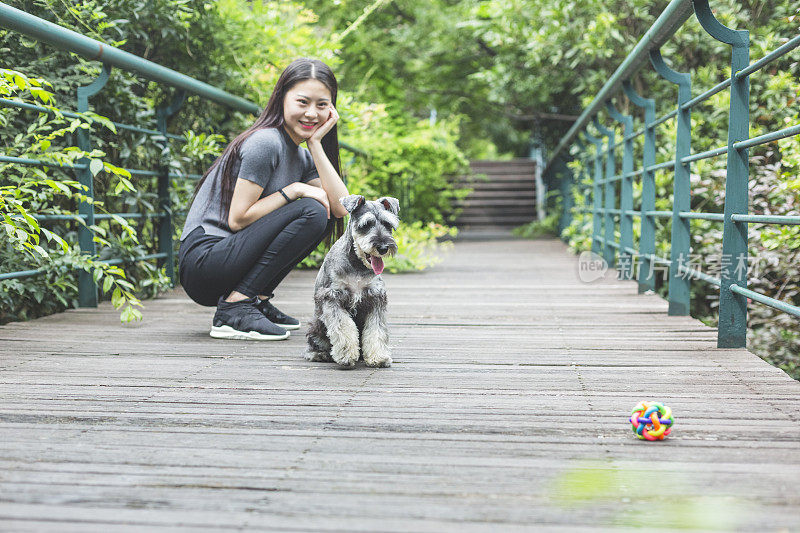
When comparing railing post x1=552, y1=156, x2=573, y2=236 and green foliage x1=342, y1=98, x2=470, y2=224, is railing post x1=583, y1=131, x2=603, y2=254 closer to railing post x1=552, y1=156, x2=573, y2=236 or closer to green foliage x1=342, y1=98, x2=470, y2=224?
green foliage x1=342, y1=98, x2=470, y2=224

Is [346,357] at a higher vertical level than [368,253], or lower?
lower

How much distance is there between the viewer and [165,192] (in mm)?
5129

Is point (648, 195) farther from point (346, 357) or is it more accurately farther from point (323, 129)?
point (346, 357)

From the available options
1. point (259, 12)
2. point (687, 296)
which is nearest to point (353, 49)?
point (259, 12)

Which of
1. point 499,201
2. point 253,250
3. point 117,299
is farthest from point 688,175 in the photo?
point 499,201

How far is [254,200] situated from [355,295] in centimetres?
89

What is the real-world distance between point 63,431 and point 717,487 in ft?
5.19

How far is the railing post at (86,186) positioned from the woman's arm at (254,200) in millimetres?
949

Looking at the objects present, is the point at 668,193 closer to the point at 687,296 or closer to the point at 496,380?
the point at 687,296

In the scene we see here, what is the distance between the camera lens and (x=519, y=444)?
6.29ft

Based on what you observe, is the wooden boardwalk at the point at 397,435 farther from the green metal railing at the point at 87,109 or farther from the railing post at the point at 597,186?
the railing post at the point at 597,186

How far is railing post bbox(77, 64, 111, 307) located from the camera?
4.07 meters

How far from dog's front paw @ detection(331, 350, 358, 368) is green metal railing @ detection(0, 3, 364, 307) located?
5.08 ft

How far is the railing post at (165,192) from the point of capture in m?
4.97
